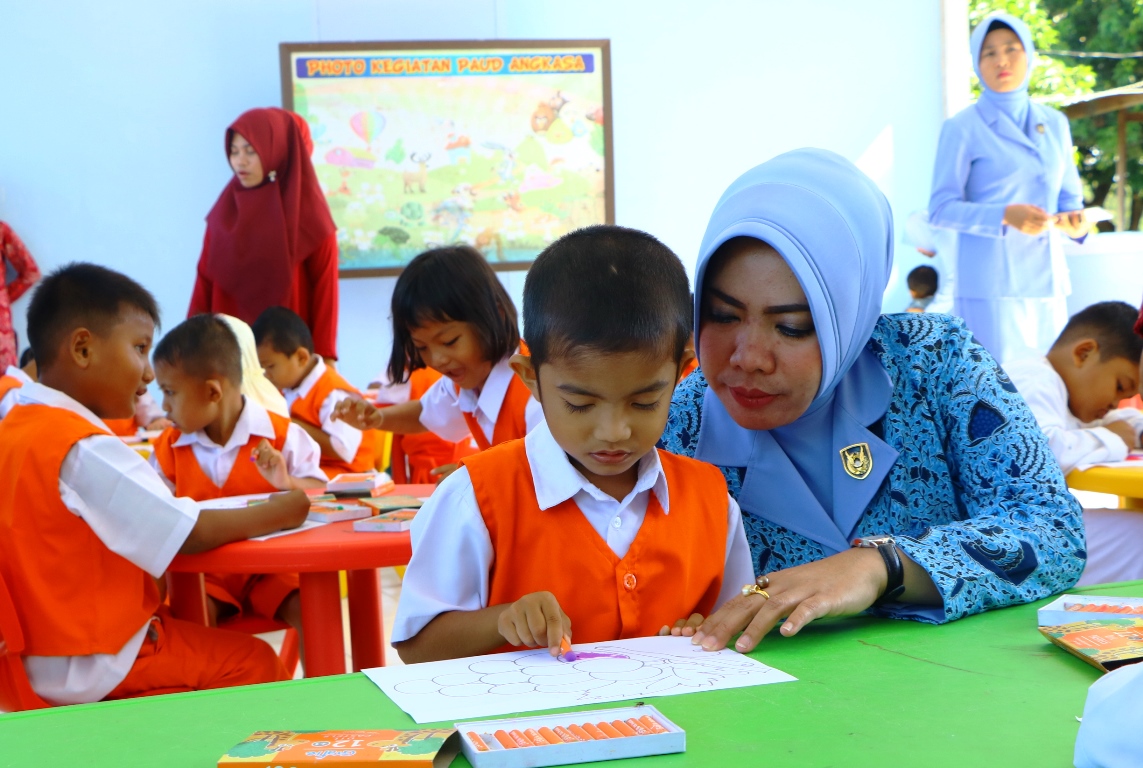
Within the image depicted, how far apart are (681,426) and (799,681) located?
0.66 metres

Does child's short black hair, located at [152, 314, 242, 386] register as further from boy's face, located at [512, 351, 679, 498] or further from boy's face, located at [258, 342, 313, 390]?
boy's face, located at [512, 351, 679, 498]

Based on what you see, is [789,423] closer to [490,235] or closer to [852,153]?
[490,235]

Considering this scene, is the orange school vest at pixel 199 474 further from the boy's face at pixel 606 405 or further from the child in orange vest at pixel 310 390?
the boy's face at pixel 606 405

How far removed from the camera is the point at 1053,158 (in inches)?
187

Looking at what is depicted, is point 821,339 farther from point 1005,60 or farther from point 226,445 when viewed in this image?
point 1005,60

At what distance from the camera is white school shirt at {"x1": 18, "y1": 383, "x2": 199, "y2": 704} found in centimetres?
196

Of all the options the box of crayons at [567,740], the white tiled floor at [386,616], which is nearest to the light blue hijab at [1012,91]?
the white tiled floor at [386,616]

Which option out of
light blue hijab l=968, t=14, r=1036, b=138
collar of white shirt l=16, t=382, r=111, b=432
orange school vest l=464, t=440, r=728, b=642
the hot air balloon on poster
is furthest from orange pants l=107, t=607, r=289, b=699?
the hot air balloon on poster

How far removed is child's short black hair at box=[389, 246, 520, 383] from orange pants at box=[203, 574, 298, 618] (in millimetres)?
737

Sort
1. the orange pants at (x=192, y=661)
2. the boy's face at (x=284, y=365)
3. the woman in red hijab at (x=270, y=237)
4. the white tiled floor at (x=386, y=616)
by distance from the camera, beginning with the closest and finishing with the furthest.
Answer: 1. the orange pants at (x=192, y=661)
2. the white tiled floor at (x=386, y=616)
3. the boy's face at (x=284, y=365)
4. the woman in red hijab at (x=270, y=237)

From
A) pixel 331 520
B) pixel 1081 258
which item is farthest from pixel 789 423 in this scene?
pixel 1081 258

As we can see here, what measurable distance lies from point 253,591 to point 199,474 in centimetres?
35

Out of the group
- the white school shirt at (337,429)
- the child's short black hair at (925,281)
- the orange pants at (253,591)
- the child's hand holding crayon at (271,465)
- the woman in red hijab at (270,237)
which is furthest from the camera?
the child's short black hair at (925,281)

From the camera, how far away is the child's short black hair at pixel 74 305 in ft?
7.07
